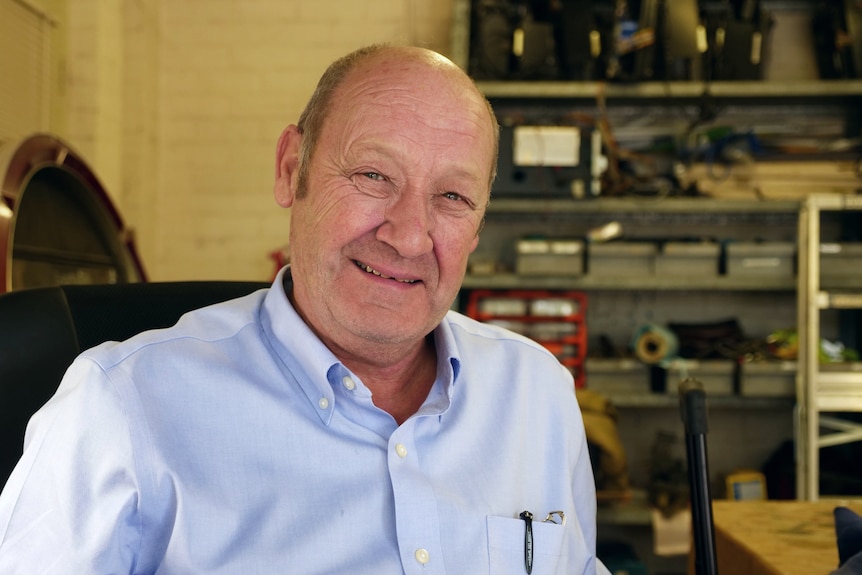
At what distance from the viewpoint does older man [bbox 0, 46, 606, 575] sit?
89 cm

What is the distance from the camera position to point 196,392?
0.99m

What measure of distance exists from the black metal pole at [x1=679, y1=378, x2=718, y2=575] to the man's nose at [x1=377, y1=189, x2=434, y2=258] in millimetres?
393

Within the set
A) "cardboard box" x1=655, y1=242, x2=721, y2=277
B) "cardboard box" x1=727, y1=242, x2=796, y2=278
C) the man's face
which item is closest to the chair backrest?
the man's face

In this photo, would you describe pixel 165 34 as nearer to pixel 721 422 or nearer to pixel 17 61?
pixel 17 61

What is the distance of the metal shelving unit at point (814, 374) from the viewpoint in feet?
10.7

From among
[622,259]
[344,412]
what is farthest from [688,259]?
[344,412]

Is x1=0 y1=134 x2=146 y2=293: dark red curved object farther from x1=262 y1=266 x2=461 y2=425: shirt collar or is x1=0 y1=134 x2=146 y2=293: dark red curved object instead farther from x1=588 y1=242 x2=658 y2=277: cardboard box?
x1=588 y1=242 x2=658 y2=277: cardboard box

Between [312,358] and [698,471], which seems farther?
[312,358]

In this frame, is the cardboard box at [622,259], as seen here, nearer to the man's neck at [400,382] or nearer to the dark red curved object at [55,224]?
the dark red curved object at [55,224]

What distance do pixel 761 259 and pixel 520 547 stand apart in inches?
→ 109

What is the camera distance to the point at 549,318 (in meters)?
3.47

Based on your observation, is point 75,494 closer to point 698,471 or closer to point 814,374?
point 698,471

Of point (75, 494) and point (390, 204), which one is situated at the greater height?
point (390, 204)

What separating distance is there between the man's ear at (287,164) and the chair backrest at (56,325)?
0.19m
